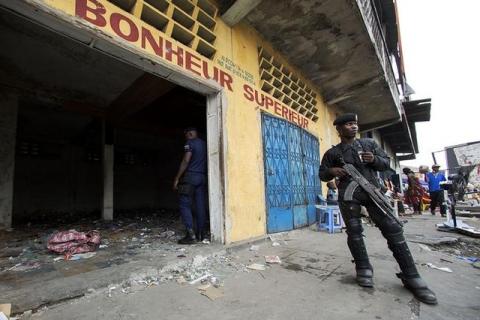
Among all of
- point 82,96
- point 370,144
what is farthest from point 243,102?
point 82,96

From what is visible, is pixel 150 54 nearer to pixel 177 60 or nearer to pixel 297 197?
pixel 177 60

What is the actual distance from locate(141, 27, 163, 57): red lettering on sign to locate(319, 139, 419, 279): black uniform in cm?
236

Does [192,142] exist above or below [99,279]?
above

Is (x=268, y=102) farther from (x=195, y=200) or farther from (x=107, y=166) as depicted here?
(x=107, y=166)

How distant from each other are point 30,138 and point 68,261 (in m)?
8.54

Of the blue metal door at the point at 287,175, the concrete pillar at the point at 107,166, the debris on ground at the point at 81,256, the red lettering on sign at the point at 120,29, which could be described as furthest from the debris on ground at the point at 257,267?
the concrete pillar at the point at 107,166

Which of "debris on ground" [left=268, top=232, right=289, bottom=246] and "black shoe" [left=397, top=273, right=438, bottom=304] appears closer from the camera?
"black shoe" [left=397, top=273, right=438, bottom=304]

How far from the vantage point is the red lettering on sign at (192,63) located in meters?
3.58

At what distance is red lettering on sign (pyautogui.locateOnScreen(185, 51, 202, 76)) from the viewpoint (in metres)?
3.58

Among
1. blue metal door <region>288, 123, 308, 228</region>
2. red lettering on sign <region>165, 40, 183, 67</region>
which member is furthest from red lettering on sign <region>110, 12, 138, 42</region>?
blue metal door <region>288, 123, 308, 228</region>

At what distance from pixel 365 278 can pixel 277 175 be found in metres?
2.93

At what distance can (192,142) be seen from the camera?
4207 mm

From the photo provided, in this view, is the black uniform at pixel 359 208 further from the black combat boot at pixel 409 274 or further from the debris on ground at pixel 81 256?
the debris on ground at pixel 81 256

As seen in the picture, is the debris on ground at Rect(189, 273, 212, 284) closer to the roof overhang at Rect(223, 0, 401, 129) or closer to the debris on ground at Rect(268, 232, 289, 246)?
the debris on ground at Rect(268, 232, 289, 246)
